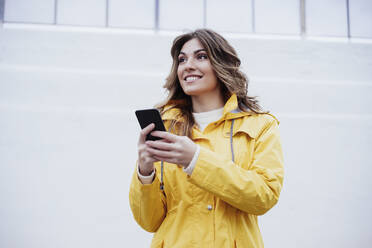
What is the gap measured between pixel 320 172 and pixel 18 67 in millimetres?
3651

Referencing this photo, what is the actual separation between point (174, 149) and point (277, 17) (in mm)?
3546

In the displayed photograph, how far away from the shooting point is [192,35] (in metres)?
1.37

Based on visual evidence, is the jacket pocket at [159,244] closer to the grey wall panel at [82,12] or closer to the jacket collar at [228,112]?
the jacket collar at [228,112]

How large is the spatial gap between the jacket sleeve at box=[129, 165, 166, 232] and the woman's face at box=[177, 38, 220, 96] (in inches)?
17.1

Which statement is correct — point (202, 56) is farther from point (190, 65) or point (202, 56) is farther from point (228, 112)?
point (228, 112)

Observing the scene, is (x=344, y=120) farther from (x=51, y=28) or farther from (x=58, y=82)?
(x=51, y=28)

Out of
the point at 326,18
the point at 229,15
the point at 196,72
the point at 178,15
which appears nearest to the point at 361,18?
the point at 326,18

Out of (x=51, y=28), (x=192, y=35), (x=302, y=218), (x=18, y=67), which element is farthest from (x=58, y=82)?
(x=302, y=218)

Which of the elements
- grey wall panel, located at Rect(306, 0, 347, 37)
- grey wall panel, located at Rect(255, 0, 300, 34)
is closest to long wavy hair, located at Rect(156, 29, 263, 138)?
grey wall panel, located at Rect(255, 0, 300, 34)

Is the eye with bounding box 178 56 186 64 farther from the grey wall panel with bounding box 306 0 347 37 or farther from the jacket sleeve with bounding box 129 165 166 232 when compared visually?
the grey wall panel with bounding box 306 0 347 37

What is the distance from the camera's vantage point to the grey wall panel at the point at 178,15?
3.77 metres

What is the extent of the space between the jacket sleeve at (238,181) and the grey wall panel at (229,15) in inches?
121

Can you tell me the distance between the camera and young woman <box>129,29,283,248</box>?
934 mm

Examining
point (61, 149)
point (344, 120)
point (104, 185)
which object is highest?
point (344, 120)
